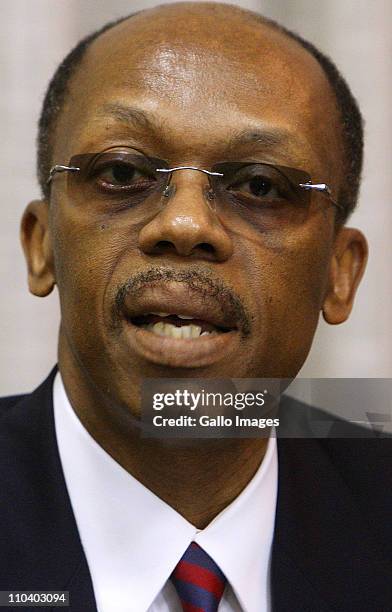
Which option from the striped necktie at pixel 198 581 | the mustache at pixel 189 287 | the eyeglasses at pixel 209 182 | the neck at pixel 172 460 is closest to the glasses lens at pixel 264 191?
the eyeglasses at pixel 209 182

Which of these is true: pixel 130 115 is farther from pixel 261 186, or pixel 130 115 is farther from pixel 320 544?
pixel 320 544

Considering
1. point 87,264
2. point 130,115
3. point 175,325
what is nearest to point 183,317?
point 175,325

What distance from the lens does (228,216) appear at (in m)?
1.10

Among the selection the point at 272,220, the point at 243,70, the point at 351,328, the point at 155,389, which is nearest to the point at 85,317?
the point at 155,389

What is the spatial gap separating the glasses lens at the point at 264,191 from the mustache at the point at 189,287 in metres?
0.11

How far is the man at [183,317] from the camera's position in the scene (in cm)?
107

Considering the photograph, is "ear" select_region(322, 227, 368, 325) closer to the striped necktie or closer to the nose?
the nose

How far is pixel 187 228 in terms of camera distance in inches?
40.9

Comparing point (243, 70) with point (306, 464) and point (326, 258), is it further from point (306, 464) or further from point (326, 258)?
point (306, 464)

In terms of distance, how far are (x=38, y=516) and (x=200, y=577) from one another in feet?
0.69

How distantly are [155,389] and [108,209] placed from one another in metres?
0.23

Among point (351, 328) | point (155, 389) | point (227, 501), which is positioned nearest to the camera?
point (155, 389)

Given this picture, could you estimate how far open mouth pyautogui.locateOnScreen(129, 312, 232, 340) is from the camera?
41.4 inches

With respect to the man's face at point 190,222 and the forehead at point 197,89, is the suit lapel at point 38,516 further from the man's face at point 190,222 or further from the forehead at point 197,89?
the forehead at point 197,89
